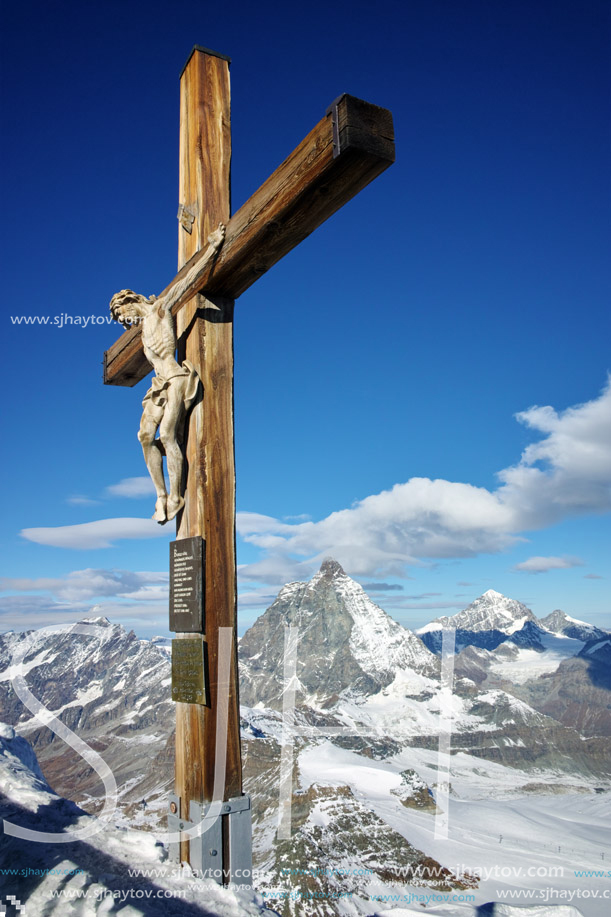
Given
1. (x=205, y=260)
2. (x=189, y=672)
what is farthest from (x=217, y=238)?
(x=189, y=672)

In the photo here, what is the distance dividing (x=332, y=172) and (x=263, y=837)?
190566 mm

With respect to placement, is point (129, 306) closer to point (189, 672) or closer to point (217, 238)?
point (217, 238)

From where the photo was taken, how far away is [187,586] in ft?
14.8

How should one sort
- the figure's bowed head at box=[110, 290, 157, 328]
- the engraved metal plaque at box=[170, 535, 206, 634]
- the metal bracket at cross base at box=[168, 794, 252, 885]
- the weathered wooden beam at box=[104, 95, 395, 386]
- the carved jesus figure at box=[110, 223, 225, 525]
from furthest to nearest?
the figure's bowed head at box=[110, 290, 157, 328] < the carved jesus figure at box=[110, 223, 225, 525] < the engraved metal plaque at box=[170, 535, 206, 634] < the metal bracket at cross base at box=[168, 794, 252, 885] < the weathered wooden beam at box=[104, 95, 395, 386]

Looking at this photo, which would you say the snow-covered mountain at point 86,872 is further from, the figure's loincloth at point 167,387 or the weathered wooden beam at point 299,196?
the weathered wooden beam at point 299,196

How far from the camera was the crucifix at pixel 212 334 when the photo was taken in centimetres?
360

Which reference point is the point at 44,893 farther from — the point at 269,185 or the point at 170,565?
the point at 269,185

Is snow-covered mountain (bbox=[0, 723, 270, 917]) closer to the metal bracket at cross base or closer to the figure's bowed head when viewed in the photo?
the metal bracket at cross base

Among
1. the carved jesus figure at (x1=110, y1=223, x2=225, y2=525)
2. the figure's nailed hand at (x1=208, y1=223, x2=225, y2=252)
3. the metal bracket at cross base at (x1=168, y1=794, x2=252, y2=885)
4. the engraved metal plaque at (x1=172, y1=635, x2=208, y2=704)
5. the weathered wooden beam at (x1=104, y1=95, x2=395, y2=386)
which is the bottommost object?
the metal bracket at cross base at (x1=168, y1=794, x2=252, y2=885)

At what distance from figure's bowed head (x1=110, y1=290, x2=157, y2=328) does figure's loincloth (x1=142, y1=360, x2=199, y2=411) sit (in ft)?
2.80

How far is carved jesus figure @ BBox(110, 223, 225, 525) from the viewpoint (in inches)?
188

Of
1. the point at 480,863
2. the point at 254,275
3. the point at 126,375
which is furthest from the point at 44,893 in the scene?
the point at 480,863

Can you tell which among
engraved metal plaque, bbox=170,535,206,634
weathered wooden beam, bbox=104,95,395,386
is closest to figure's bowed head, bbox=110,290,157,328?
weathered wooden beam, bbox=104,95,395,386

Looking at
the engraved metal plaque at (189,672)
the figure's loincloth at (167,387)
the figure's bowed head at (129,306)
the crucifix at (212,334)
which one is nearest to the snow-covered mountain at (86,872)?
the crucifix at (212,334)
